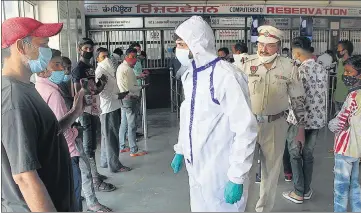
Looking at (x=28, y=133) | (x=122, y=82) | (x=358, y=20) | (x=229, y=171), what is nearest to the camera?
(x=28, y=133)

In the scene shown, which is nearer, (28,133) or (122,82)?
(28,133)

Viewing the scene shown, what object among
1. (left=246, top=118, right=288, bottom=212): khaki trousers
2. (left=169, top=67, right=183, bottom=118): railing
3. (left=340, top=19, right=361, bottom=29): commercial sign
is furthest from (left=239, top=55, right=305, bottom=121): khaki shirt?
(left=340, top=19, right=361, bottom=29): commercial sign

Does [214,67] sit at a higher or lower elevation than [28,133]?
higher

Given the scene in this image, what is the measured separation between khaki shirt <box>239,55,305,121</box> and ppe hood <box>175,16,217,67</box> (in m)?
0.96

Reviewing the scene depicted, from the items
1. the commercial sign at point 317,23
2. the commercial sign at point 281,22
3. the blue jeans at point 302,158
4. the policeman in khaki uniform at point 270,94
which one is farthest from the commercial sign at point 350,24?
the policeman in khaki uniform at point 270,94

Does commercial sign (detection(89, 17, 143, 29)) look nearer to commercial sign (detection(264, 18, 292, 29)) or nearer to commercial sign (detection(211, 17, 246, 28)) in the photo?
commercial sign (detection(211, 17, 246, 28))

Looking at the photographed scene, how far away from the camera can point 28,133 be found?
1.35 meters

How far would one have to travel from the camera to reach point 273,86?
275 cm

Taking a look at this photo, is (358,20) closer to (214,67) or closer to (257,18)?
(257,18)

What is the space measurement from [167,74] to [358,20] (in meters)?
5.04

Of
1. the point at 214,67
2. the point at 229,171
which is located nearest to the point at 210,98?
the point at 214,67

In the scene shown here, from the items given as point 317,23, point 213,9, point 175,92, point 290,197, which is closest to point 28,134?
point 290,197

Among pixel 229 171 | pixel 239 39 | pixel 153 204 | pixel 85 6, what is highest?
pixel 85 6

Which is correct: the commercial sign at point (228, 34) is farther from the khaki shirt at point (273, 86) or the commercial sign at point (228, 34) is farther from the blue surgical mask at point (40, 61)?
the blue surgical mask at point (40, 61)
